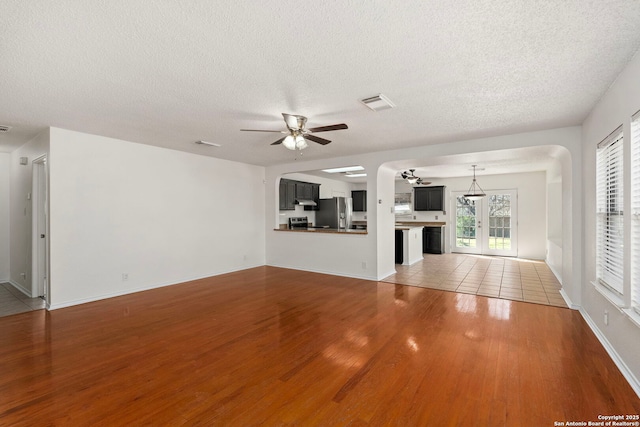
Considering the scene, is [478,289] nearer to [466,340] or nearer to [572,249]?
[572,249]

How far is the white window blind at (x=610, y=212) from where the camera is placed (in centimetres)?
257

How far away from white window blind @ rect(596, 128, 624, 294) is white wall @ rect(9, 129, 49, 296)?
22.6 ft

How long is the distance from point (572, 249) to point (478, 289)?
1.49 metres

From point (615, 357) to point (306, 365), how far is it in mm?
2722

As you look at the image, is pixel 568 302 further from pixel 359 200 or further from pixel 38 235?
pixel 38 235

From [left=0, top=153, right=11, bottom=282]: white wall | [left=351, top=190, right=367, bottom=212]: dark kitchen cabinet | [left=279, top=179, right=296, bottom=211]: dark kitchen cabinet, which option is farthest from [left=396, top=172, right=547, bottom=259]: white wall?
[left=0, top=153, right=11, bottom=282]: white wall

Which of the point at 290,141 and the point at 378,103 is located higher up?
the point at 378,103

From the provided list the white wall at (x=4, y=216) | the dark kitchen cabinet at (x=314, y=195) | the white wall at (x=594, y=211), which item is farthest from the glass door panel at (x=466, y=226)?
the white wall at (x=4, y=216)

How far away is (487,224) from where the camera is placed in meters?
8.94

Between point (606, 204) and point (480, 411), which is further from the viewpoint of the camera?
point (606, 204)

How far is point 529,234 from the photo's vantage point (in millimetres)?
8242

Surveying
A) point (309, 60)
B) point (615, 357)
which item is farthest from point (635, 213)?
point (309, 60)

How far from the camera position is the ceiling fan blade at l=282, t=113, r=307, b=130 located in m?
3.11

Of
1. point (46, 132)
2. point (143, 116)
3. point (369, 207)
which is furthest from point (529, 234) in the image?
point (46, 132)
